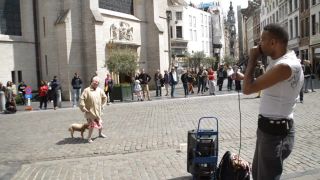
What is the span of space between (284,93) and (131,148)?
5.77 meters

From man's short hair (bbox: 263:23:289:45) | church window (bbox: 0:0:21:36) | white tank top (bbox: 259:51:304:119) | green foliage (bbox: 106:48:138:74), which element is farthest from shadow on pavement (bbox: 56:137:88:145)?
church window (bbox: 0:0:21:36)

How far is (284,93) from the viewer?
329cm

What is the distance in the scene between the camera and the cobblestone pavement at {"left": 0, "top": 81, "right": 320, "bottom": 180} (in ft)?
21.7

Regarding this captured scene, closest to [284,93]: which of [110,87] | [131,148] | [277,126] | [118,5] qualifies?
[277,126]

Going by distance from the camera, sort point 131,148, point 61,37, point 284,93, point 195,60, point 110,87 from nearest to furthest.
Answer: point 284,93 → point 131,148 → point 110,87 → point 61,37 → point 195,60

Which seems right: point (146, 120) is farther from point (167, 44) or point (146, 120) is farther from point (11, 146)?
point (167, 44)

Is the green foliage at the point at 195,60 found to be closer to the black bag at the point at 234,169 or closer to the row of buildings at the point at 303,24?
the row of buildings at the point at 303,24

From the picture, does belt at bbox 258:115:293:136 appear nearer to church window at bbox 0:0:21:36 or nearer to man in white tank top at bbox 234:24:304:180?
man in white tank top at bbox 234:24:304:180

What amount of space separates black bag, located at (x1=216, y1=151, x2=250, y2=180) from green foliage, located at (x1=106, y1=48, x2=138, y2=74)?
21192mm

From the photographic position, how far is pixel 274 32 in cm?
329

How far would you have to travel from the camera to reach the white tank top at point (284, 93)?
3.26 metres

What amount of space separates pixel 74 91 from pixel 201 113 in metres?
9.44

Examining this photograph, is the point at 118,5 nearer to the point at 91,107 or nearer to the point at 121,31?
the point at 121,31

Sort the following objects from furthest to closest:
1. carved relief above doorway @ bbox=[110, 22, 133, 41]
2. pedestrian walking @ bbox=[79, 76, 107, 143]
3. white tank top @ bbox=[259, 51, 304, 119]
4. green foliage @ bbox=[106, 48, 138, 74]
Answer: carved relief above doorway @ bbox=[110, 22, 133, 41]
green foliage @ bbox=[106, 48, 138, 74]
pedestrian walking @ bbox=[79, 76, 107, 143]
white tank top @ bbox=[259, 51, 304, 119]
